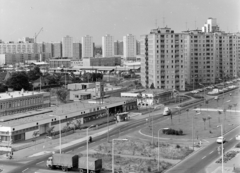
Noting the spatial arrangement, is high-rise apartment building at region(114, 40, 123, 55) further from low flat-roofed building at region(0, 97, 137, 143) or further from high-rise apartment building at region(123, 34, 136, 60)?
low flat-roofed building at region(0, 97, 137, 143)

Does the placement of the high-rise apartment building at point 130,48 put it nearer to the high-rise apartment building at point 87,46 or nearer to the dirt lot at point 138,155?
the high-rise apartment building at point 87,46

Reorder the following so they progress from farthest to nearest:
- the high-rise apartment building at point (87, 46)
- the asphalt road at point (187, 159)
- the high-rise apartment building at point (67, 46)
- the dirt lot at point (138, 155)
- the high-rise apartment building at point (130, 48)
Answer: the high-rise apartment building at point (130, 48), the high-rise apartment building at point (67, 46), the high-rise apartment building at point (87, 46), the dirt lot at point (138, 155), the asphalt road at point (187, 159)

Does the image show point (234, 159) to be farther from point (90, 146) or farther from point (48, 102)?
point (48, 102)

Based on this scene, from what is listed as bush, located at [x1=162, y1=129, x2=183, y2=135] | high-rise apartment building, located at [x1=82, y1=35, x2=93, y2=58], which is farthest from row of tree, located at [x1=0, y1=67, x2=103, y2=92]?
high-rise apartment building, located at [x1=82, y1=35, x2=93, y2=58]

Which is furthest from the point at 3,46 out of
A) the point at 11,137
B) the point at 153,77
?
the point at 11,137

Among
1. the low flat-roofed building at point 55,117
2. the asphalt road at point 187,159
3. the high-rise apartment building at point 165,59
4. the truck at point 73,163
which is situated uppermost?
the high-rise apartment building at point 165,59

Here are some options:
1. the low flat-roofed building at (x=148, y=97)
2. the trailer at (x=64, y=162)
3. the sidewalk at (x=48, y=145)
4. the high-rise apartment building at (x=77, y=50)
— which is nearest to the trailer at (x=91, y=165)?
the trailer at (x=64, y=162)

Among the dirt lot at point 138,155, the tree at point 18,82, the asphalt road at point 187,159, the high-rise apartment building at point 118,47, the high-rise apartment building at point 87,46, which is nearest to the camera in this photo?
the asphalt road at point 187,159
